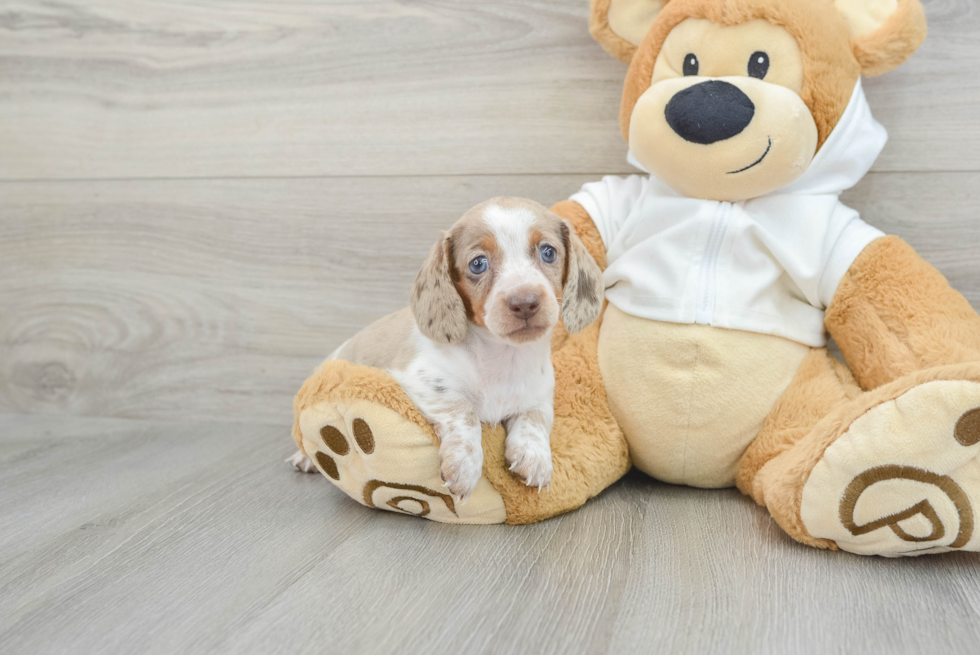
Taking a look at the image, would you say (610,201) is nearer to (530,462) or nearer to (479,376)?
(479,376)

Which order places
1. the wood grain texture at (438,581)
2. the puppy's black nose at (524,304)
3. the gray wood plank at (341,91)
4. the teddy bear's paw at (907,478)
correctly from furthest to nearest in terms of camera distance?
the gray wood plank at (341,91)
the puppy's black nose at (524,304)
the teddy bear's paw at (907,478)
the wood grain texture at (438,581)

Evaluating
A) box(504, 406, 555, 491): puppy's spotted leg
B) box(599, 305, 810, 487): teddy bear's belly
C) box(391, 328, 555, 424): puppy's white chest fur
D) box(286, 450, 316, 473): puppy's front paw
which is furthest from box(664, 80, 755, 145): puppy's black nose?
box(286, 450, 316, 473): puppy's front paw

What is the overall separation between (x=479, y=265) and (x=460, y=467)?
13.8 inches

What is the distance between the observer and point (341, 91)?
6.27 feet

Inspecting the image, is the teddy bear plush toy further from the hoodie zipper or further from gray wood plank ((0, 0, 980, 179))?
gray wood plank ((0, 0, 980, 179))

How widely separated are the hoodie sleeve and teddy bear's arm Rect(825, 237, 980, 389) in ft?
1.50

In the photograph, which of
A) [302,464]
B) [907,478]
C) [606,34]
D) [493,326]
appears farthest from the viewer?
[302,464]

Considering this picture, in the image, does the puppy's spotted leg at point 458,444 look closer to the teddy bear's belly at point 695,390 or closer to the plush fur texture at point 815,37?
the teddy bear's belly at point 695,390

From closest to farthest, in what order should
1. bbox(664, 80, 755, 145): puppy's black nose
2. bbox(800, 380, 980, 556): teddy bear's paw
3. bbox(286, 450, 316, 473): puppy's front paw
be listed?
bbox(800, 380, 980, 556): teddy bear's paw < bbox(664, 80, 755, 145): puppy's black nose < bbox(286, 450, 316, 473): puppy's front paw

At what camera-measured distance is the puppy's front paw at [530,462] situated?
1281mm

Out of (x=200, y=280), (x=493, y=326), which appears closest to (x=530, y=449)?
(x=493, y=326)

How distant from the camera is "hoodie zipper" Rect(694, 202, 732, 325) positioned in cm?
140

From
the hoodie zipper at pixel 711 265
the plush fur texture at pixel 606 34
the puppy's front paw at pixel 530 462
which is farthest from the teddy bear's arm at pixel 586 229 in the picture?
the puppy's front paw at pixel 530 462

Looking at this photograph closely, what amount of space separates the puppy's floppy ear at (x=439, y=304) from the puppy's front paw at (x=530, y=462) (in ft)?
0.72
